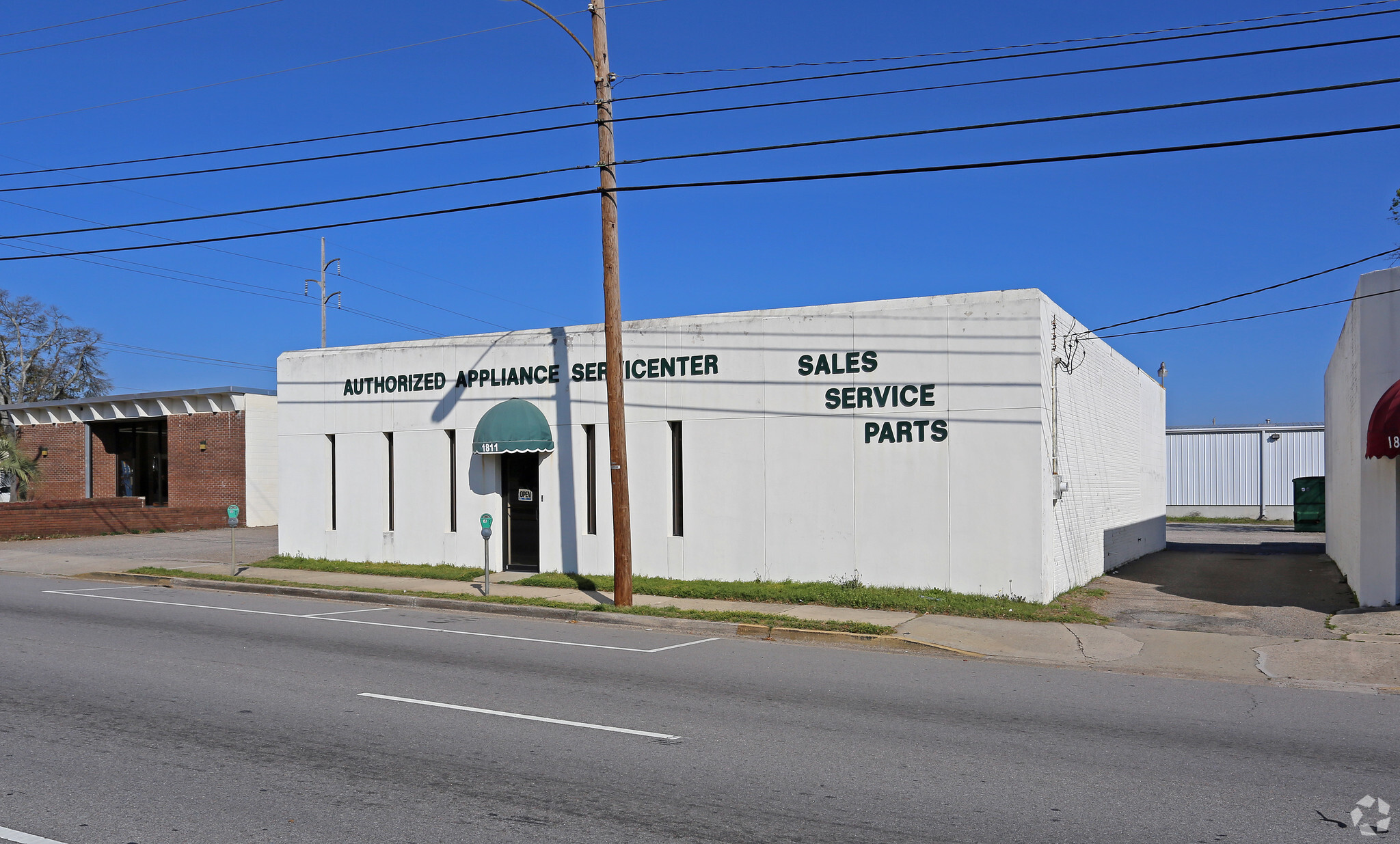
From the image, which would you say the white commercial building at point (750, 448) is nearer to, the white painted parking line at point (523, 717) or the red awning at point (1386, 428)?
the red awning at point (1386, 428)

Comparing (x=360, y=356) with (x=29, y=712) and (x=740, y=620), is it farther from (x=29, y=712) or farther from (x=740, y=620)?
(x=29, y=712)

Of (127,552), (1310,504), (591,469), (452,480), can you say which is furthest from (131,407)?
(1310,504)

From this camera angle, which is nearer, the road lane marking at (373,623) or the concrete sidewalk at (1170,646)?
the concrete sidewalk at (1170,646)

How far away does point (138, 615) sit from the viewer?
48.8 feet

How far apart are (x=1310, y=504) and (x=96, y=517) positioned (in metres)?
41.0

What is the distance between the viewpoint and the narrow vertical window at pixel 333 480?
22.2 meters

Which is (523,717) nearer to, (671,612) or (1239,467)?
(671,612)

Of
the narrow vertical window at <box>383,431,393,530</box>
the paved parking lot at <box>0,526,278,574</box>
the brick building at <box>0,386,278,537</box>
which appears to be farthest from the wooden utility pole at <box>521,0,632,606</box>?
the brick building at <box>0,386,278,537</box>

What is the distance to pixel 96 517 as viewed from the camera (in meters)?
33.1

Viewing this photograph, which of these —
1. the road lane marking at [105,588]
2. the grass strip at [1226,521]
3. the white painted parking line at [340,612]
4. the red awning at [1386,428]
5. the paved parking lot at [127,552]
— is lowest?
the grass strip at [1226,521]

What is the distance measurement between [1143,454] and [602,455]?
15594 mm

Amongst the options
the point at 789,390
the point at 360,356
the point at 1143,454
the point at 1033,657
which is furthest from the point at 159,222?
the point at 1143,454

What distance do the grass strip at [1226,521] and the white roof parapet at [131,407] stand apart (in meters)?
39.9

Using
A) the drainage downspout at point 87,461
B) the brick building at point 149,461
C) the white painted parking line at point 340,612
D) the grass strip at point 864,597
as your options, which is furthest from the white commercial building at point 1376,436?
the drainage downspout at point 87,461
